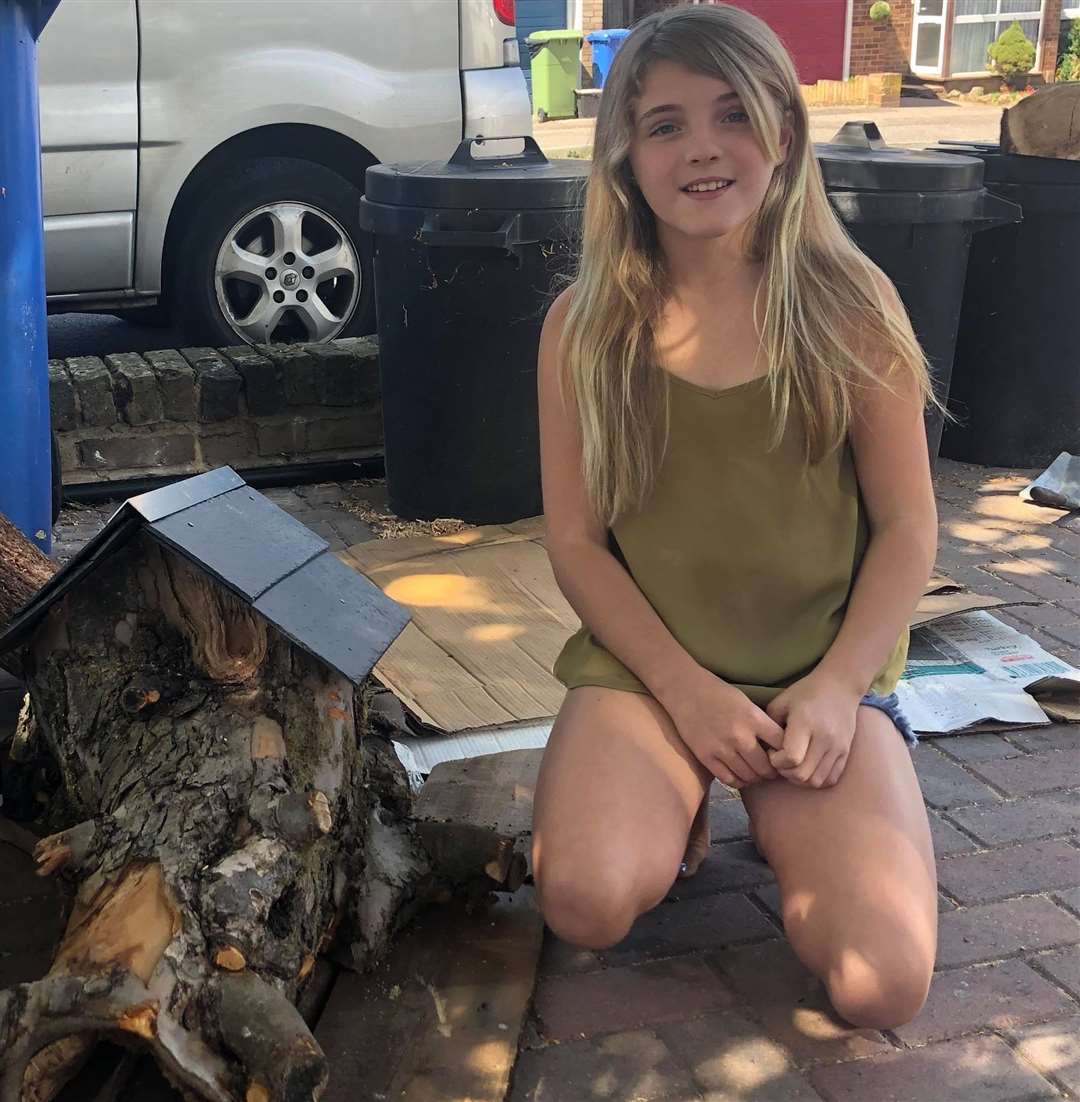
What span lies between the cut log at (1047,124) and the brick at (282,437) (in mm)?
2747

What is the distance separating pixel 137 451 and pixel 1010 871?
3.33 meters

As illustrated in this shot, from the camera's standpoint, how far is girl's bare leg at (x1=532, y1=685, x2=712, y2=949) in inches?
90.1

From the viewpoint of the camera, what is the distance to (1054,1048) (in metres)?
2.20

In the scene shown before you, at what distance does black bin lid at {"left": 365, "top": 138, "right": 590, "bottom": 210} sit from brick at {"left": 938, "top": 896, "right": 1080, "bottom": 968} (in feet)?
→ 7.58

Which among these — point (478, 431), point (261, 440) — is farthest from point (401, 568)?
point (261, 440)

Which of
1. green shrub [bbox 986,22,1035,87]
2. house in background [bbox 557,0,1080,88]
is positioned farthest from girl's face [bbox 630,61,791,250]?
green shrub [bbox 986,22,1035,87]

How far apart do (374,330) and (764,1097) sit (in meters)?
4.32

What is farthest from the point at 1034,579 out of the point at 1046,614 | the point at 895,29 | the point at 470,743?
the point at 895,29

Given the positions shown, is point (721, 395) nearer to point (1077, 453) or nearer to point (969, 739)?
point (969, 739)

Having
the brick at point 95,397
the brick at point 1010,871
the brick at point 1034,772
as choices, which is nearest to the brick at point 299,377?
the brick at point 95,397

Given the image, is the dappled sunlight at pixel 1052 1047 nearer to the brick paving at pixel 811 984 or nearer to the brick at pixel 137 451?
the brick paving at pixel 811 984

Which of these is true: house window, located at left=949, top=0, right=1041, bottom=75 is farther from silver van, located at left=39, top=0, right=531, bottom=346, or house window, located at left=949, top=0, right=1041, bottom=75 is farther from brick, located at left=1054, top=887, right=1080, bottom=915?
brick, located at left=1054, top=887, right=1080, bottom=915

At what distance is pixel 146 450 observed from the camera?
16.3 ft

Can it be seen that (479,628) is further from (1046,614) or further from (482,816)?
(1046,614)
